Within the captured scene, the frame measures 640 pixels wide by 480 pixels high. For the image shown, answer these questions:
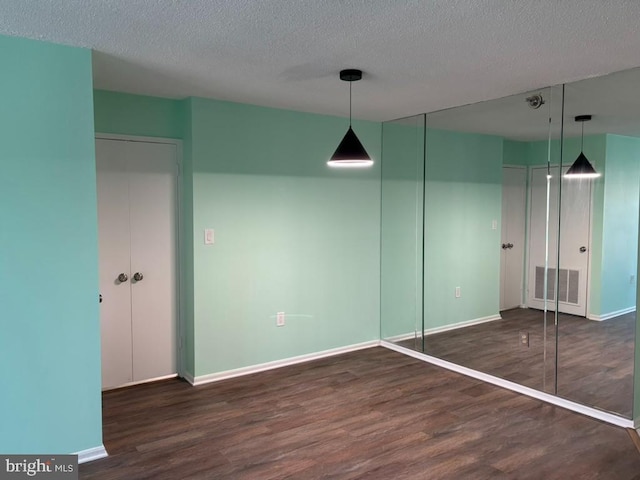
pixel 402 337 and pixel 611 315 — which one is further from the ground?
pixel 611 315

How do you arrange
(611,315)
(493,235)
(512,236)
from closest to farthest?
(611,315)
(512,236)
(493,235)

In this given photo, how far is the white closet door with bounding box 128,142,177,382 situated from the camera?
3.91m

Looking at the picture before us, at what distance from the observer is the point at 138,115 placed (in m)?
3.84

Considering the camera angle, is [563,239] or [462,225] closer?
[563,239]

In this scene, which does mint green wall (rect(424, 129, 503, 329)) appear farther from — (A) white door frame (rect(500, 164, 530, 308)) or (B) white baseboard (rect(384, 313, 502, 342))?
(A) white door frame (rect(500, 164, 530, 308))

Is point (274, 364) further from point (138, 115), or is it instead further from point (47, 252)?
point (138, 115)

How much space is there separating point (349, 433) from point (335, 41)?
248 cm

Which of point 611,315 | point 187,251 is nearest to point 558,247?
point 611,315

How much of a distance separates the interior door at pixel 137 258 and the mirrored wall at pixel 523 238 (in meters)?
2.29

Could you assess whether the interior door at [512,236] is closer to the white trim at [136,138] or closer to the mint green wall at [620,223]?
the mint green wall at [620,223]

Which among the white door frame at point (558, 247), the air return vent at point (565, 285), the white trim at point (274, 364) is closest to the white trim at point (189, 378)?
the white trim at point (274, 364)

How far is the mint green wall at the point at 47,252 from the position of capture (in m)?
2.51

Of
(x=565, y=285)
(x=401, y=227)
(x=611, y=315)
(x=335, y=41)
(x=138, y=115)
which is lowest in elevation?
(x=611, y=315)

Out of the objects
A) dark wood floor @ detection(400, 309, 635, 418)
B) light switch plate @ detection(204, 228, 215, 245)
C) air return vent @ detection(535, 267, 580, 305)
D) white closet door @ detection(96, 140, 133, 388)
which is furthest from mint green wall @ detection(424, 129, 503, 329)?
white closet door @ detection(96, 140, 133, 388)
